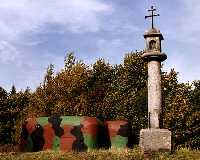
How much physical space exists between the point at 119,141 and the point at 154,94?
11.6 feet

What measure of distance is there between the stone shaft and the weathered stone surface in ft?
1.77

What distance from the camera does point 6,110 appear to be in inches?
2328

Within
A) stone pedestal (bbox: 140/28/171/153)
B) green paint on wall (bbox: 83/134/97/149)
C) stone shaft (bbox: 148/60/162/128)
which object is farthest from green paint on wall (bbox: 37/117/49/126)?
stone shaft (bbox: 148/60/162/128)

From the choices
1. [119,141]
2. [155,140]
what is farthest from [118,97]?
[155,140]

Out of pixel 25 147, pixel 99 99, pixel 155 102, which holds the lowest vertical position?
pixel 25 147

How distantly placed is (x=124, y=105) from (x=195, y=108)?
8.18 metres

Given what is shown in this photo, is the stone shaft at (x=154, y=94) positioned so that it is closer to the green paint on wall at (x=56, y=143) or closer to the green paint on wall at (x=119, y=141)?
the green paint on wall at (x=119, y=141)

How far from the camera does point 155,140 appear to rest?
1981cm

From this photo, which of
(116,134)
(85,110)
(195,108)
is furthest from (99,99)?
(116,134)

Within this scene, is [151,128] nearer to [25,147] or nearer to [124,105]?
[25,147]

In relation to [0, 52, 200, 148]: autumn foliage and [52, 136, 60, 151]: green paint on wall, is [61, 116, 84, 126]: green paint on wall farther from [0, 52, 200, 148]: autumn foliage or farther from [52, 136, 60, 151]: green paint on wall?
[0, 52, 200, 148]: autumn foliage

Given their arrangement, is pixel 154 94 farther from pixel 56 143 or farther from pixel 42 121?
pixel 42 121

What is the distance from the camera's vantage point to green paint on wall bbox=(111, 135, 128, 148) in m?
22.7

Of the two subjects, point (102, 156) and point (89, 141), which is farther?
point (89, 141)
